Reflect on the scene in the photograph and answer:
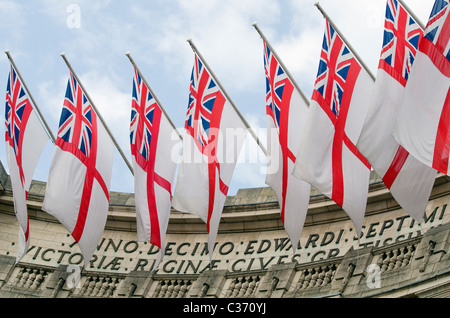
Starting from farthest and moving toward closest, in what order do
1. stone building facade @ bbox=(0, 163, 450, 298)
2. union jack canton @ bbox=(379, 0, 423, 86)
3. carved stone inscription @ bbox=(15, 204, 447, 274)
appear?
carved stone inscription @ bbox=(15, 204, 447, 274), stone building facade @ bbox=(0, 163, 450, 298), union jack canton @ bbox=(379, 0, 423, 86)

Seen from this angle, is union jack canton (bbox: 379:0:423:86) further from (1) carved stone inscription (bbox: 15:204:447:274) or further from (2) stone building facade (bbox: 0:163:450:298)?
(1) carved stone inscription (bbox: 15:204:447:274)

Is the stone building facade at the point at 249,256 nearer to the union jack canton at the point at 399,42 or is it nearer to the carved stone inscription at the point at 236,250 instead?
the carved stone inscription at the point at 236,250

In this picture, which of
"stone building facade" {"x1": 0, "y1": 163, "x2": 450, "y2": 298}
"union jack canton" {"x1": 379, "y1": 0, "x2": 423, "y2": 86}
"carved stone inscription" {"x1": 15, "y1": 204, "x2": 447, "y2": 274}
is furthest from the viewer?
"carved stone inscription" {"x1": 15, "y1": 204, "x2": 447, "y2": 274}


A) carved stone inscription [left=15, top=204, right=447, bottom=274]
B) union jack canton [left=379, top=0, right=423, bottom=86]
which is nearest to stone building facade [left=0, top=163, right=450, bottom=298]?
carved stone inscription [left=15, top=204, right=447, bottom=274]

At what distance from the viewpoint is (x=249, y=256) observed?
26359 mm

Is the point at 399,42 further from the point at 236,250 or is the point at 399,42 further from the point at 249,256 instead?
the point at 236,250

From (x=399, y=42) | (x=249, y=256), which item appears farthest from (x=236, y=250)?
(x=399, y=42)

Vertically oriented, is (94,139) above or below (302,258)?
above

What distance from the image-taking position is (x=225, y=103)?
2347 cm

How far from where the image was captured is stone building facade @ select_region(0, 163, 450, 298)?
2255cm

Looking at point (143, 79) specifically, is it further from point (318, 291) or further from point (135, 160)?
point (318, 291)

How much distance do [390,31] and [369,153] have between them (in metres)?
3.14
